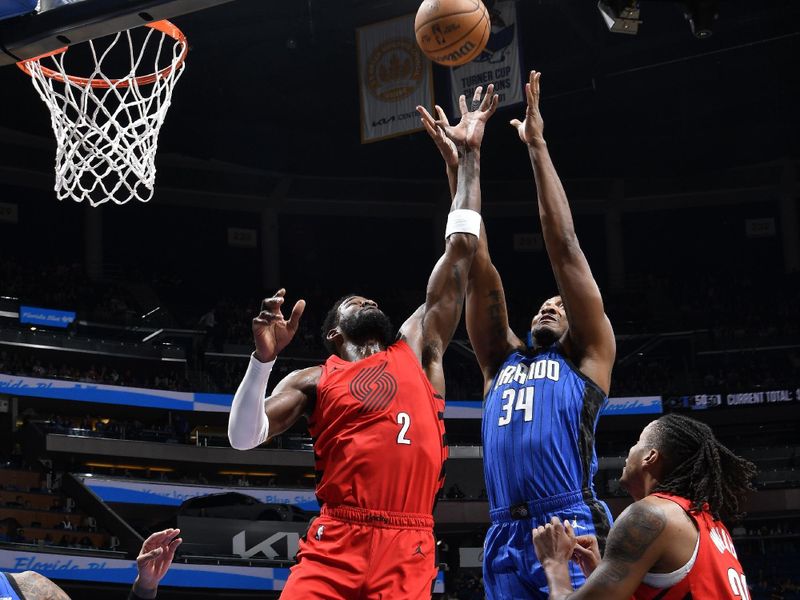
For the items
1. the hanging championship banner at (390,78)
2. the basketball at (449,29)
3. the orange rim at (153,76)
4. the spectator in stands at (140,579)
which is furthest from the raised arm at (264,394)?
the hanging championship banner at (390,78)

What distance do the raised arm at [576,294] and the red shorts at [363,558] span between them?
1.08 meters

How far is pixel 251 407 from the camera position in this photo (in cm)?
360

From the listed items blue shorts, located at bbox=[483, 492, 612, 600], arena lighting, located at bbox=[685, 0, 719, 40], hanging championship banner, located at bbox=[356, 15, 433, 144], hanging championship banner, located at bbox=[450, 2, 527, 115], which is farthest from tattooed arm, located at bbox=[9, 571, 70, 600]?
hanging championship banner, located at bbox=[450, 2, 527, 115]

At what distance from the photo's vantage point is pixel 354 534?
356 centimetres

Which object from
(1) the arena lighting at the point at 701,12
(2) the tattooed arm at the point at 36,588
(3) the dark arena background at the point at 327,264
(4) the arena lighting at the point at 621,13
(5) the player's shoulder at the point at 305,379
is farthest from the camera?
(3) the dark arena background at the point at 327,264

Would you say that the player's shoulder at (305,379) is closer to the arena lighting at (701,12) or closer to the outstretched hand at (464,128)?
the outstretched hand at (464,128)

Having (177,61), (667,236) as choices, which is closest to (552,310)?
(177,61)

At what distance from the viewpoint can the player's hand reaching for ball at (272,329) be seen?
3635mm

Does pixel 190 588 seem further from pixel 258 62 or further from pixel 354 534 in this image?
pixel 354 534

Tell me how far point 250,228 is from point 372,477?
24755 mm

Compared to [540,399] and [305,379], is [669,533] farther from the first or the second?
[305,379]

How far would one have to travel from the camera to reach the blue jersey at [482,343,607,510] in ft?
13.3

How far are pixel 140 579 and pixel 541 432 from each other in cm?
164

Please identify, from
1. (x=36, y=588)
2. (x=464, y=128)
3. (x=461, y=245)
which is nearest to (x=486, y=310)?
(x=461, y=245)
